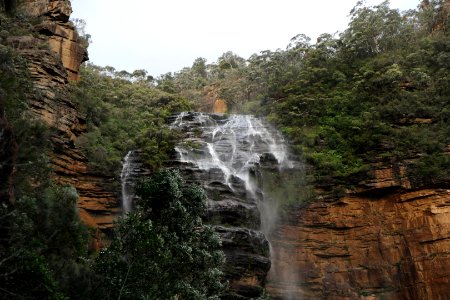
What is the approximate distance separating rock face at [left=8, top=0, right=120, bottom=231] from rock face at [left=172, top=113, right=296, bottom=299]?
14.7 ft

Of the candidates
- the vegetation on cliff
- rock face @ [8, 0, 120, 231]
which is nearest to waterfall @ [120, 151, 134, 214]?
rock face @ [8, 0, 120, 231]

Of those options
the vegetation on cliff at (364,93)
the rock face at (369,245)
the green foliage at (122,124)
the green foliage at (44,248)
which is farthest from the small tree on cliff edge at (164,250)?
the vegetation on cliff at (364,93)

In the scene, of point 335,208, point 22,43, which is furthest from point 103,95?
point 335,208

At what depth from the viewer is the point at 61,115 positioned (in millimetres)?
23016

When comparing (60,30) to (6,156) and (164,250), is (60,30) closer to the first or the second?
(6,156)

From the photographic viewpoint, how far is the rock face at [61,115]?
21797 mm

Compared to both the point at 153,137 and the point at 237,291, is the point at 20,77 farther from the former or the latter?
the point at 237,291

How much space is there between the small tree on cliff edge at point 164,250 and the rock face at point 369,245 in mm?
8120

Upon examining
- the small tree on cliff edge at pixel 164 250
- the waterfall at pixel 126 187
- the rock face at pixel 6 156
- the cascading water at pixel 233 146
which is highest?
the cascading water at pixel 233 146

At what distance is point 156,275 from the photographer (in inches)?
521

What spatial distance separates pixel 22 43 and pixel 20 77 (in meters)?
5.22

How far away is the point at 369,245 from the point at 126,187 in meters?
12.8

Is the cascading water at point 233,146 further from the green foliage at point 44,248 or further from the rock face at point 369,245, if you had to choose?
the green foliage at point 44,248

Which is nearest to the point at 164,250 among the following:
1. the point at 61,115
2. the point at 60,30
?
the point at 61,115
